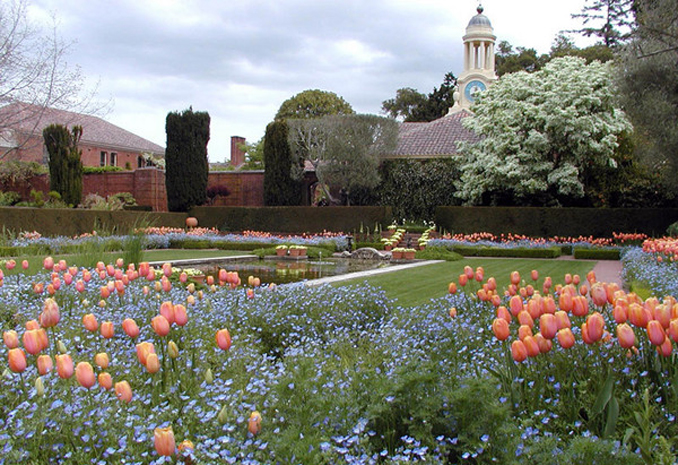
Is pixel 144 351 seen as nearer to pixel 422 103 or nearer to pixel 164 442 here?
pixel 164 442

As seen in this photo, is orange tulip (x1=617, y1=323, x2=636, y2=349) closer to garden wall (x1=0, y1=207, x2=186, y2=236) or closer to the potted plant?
the potted plant

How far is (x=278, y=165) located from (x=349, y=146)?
351cm

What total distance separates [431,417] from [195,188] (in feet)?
81.0

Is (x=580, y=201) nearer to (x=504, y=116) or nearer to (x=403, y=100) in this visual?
(x=504, y=116)

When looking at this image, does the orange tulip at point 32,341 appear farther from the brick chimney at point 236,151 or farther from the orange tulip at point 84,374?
the brick chimney at point 236,151

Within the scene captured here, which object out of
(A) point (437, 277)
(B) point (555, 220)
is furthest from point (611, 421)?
(B) point (555, 220)

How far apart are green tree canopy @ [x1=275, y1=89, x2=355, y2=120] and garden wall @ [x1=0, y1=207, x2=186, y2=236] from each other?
2703 centimetres

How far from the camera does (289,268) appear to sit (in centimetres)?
1324

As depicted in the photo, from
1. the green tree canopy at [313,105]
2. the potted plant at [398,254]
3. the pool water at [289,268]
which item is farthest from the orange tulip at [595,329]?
the green tree canopy at [313,105]

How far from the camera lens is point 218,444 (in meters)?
2.29

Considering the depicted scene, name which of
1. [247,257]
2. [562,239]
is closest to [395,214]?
[562,239]

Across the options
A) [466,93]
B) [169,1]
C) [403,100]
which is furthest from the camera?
[403,100]

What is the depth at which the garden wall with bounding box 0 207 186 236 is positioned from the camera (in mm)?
17172

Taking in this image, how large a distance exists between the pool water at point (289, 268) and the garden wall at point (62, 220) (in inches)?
144
